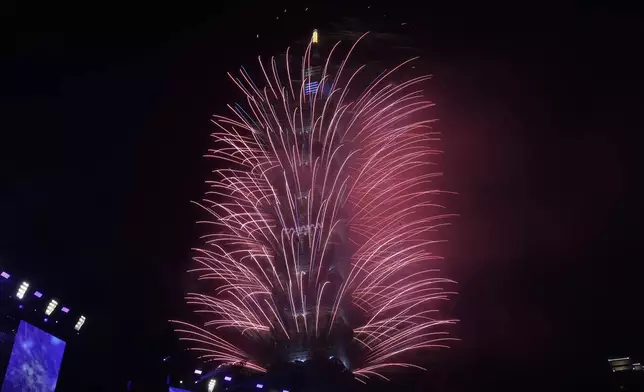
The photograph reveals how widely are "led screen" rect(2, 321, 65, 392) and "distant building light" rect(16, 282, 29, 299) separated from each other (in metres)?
0.64

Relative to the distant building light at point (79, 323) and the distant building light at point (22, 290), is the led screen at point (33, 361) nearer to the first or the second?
the distant building light at point (79, 323)

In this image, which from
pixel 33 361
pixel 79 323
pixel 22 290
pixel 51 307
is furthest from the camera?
pixel 79 323

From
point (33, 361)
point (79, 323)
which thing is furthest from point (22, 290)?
point (79, 323)

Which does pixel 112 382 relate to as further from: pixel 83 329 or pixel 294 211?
pixel 294 211

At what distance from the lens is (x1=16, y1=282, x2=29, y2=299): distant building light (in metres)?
10.7

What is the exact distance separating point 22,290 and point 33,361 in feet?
4.94

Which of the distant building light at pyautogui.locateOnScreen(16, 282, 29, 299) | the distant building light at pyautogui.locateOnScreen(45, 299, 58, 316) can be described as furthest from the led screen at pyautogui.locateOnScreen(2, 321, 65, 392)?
the distant building light at pyautogui.locateOnScreen(16, 282, 29, 299)

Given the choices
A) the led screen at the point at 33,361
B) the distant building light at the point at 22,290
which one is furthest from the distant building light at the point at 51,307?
the distant building light at the point at 22,290

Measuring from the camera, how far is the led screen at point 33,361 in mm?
10578

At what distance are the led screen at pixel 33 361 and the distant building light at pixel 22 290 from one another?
64 centimetres

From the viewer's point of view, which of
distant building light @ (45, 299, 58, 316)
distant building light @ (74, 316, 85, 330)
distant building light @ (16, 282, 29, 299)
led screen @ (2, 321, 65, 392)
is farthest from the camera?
distant building light @ (74, 316, 85, 330)

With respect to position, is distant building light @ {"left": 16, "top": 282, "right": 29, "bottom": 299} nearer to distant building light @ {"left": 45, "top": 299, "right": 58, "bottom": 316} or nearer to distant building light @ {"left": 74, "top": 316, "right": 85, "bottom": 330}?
distant building light @ {"left": 45, "top": 299, "right": 58, "bottom": 316}

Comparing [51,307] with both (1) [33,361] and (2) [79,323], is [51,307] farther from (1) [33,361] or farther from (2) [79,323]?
(1) [33,361]

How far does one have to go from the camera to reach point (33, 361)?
36.4 feet
